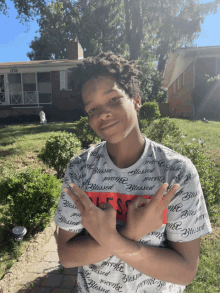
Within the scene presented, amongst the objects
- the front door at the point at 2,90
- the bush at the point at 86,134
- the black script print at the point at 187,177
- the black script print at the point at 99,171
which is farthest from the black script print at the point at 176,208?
the front door at the point at 2,90

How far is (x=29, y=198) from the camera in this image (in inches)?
137

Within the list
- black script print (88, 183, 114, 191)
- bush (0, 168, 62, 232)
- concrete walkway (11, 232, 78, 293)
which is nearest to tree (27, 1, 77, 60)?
bush (0, 168, 62, 232)

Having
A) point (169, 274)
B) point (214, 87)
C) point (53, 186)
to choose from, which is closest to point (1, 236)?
point (53, 186)

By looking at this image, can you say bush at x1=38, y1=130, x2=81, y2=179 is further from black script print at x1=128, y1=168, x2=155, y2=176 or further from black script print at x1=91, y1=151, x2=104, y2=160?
black script print at x1=128, y1=168, x2=155, y2=176

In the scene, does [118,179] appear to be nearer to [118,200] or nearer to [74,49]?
[118,200]

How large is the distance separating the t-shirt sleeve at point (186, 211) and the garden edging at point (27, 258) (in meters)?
1.43

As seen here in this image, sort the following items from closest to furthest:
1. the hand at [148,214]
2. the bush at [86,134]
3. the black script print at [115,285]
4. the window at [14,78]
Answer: the hand at [148,214] → the black script print at [115,285] → the bush at [86,134] → the window at [14,78]

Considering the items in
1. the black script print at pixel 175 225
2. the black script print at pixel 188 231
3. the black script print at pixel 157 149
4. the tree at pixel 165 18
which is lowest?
the black script print at pixel 188 231

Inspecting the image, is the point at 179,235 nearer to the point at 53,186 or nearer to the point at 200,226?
the point at 200,226

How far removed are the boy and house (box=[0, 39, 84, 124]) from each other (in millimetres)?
15332

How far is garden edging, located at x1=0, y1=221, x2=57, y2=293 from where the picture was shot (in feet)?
8.75

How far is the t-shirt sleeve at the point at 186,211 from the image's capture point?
115 cm

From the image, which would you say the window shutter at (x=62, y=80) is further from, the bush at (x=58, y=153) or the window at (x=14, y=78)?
the bush at (x=58, y=153)

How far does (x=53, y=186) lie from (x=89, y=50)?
26580 millimetres
